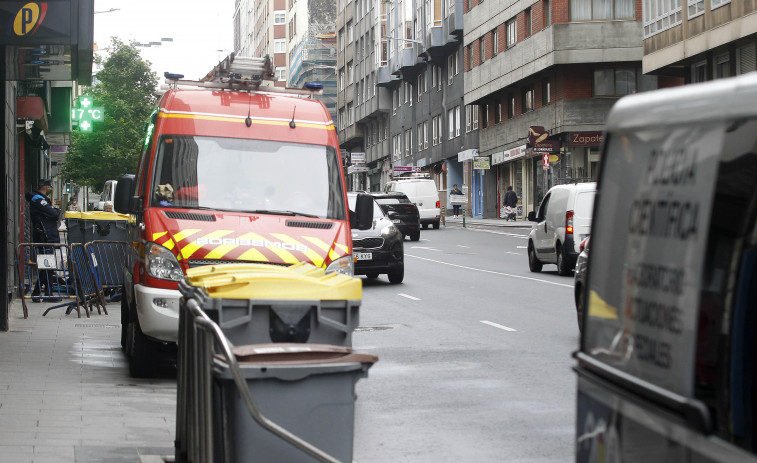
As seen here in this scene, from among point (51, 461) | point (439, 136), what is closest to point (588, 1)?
point (439, 136)

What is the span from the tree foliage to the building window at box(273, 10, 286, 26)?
72421 millimetres

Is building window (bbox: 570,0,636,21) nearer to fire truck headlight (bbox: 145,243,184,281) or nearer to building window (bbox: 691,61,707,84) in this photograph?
building window (bbox: 691,61,707,84)

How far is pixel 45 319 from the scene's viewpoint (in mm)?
16266

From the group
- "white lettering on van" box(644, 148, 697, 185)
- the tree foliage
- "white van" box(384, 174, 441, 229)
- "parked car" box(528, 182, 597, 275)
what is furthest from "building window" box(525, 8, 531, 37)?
"white lettering on van" box(644, 148, 697, 185)

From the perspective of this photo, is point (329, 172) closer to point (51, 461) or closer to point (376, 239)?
point (51, 461)

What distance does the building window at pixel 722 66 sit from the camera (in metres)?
33.3

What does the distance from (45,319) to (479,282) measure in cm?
830

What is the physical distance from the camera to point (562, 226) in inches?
883

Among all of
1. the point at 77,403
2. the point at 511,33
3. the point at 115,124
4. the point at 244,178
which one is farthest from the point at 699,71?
the point at 115,124

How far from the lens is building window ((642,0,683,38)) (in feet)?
116

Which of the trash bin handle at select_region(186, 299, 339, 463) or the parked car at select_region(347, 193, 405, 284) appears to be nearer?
the trash bin handle at select_region(186, 299, 339, 463)

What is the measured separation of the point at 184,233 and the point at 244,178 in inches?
34.3

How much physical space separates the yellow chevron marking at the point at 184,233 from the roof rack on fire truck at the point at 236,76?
177 centimetres

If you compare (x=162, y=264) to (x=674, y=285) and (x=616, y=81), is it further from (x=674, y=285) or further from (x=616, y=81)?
(x=616, y=81)
